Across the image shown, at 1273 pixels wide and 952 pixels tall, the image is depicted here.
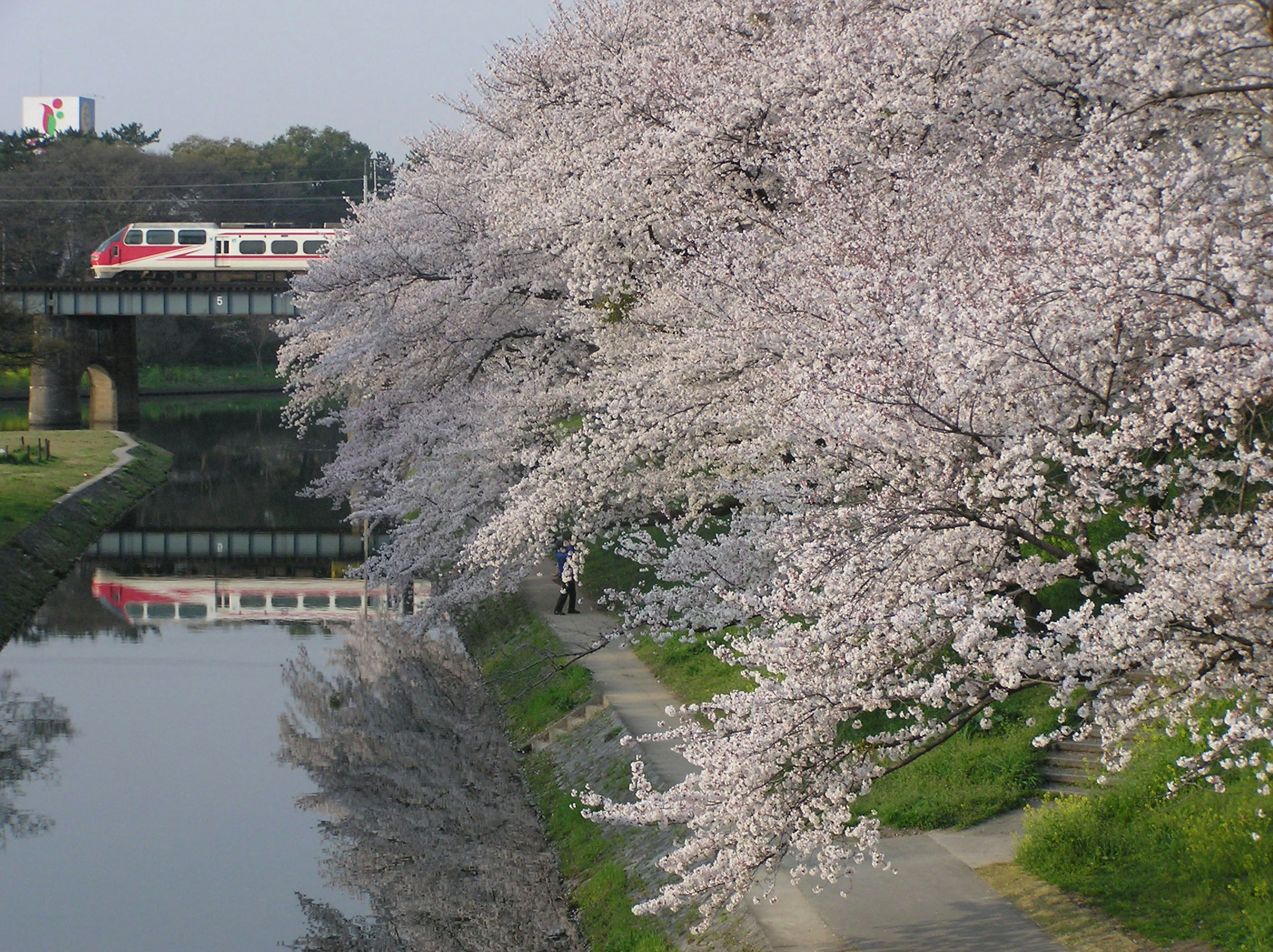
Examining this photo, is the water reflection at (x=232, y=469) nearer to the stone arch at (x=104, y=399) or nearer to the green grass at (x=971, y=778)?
the stone arch at (x=104, y=399)

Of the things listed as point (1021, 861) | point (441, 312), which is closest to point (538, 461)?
point (441, 312)

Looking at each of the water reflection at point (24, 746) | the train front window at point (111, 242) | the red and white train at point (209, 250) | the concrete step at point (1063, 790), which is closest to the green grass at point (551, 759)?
the concrete step at point (1063, 790)

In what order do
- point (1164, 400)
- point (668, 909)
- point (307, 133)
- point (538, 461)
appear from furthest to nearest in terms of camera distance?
point (307, 133) → point (538, 461) → point (668, 909) → point (1164, 400)

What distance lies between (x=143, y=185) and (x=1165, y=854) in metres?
99.9

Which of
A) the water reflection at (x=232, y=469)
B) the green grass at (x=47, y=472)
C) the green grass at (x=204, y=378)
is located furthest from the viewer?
the green grass at (x=204, y=378)

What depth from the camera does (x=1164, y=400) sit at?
7316 millimetres

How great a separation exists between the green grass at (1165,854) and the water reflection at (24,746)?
1275 centimetres

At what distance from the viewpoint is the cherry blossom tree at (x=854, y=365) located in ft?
24.5

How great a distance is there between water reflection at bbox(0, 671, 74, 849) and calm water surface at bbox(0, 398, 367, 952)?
0.03 metres

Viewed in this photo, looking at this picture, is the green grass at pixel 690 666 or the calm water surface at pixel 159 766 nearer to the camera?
the calm water surface at pixel 159 766

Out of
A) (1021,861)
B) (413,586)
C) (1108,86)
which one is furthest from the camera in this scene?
(413,586)

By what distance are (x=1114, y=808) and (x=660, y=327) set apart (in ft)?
29.4

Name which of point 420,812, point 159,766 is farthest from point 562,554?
point 159,766

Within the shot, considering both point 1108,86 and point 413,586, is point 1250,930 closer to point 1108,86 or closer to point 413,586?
point 1108,86
